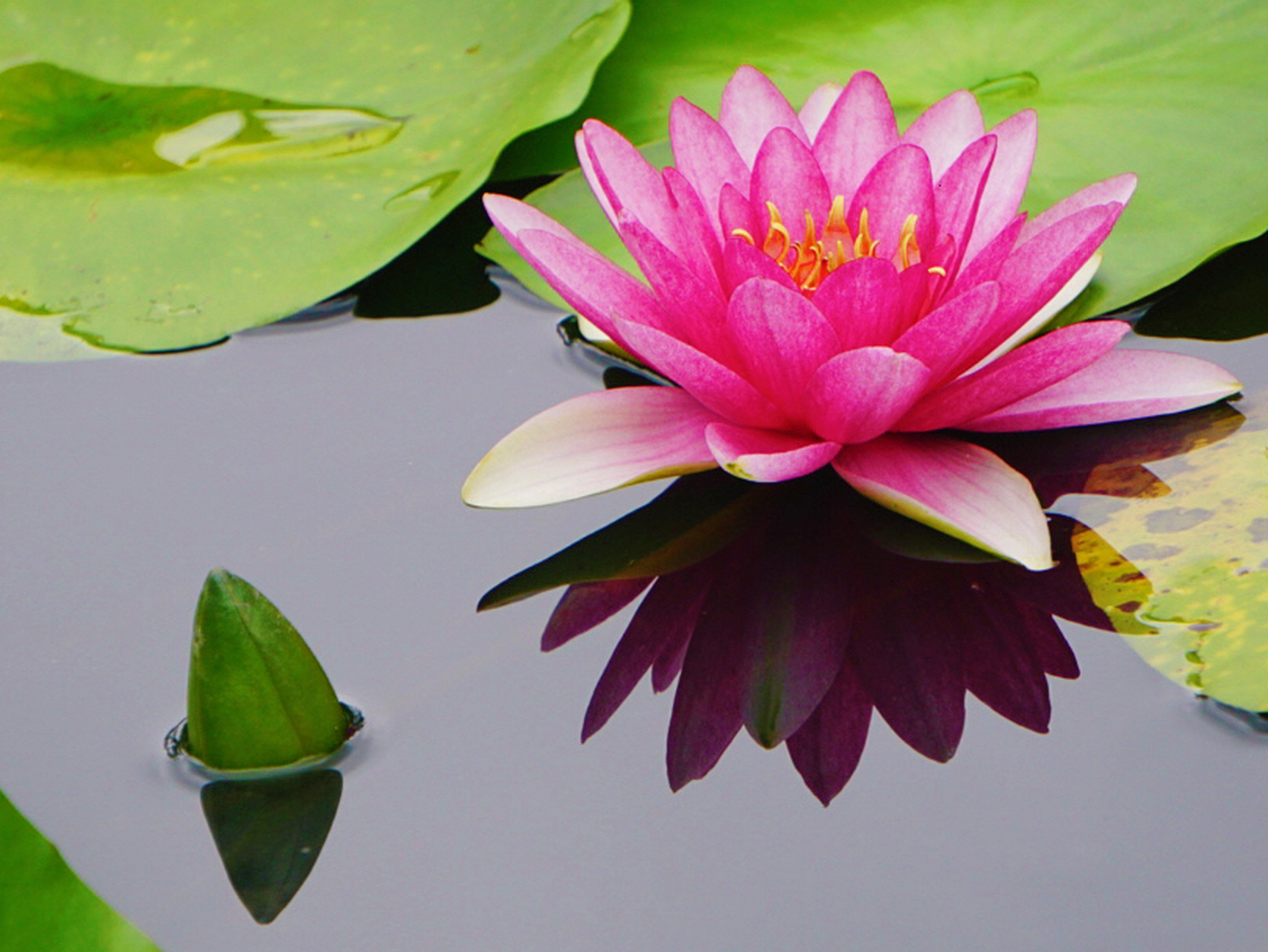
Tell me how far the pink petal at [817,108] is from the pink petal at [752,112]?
2.4 inches

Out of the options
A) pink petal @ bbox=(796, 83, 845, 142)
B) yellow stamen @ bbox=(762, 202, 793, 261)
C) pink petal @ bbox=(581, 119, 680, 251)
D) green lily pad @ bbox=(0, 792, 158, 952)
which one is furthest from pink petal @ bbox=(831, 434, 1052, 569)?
green lily pad @ bbox=(0, 792, 158, 952)

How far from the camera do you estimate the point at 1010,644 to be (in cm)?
113

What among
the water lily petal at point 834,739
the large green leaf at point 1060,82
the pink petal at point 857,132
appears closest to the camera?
the water lily petal at point 834,739

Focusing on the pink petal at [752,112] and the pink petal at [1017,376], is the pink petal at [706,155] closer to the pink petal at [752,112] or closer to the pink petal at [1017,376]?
the pink petal at [752,112]

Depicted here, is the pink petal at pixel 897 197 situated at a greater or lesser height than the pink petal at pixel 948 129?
lesser

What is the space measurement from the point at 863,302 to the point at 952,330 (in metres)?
0.08

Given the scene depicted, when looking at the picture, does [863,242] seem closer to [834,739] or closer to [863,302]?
[863,302]

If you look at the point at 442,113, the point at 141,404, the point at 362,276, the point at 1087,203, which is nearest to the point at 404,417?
the point at 362,276

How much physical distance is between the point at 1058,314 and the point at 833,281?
407 millimetres

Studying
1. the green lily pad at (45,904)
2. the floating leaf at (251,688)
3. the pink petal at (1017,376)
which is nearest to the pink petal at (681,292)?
the pink petal at (1017,376)

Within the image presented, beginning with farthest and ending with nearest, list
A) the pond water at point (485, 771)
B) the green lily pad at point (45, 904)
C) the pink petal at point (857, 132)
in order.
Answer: the pink petal at point (857, 132) < the pond water at point (485, 771) < the green lily pad at point (45, 904)

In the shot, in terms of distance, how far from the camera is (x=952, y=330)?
113cm

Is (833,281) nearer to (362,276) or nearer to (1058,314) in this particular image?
(1058,314)

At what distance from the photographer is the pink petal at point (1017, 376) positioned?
1171 mm
